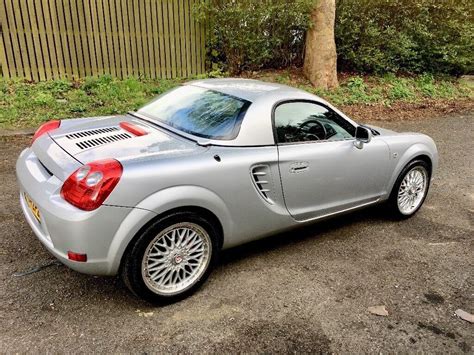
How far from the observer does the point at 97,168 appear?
2.52m

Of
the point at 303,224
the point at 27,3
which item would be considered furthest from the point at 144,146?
the point at 27,3

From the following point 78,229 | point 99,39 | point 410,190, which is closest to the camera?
point 78,229

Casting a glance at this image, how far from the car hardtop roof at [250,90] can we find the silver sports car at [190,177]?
0.06ft

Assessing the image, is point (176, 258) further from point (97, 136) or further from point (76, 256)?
point (97, 136)

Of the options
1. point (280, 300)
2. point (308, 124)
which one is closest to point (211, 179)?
point (280, 300)

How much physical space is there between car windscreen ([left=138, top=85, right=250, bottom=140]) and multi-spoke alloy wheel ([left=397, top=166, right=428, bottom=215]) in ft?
6.92

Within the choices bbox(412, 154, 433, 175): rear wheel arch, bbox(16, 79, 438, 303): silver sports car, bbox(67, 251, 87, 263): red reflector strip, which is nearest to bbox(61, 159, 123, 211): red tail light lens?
bbox(16, 79, 438, 303): silver sports car

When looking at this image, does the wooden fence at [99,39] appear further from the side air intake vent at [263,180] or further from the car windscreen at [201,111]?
the side air intake vent at [263,180]

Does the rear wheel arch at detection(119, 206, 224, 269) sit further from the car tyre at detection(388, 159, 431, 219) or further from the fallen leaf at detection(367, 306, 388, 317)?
the car tyre at detection(388, 159, 431, 219)

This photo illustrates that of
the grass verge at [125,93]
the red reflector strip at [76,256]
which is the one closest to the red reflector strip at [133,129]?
the red reflector strip at [76,256]

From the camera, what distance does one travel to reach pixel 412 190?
447 centimetres

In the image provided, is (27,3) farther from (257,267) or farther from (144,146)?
(257,267)

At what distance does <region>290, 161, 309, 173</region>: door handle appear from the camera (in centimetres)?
330

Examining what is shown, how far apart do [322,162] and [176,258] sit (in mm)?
1481
